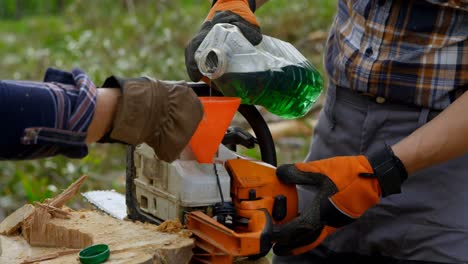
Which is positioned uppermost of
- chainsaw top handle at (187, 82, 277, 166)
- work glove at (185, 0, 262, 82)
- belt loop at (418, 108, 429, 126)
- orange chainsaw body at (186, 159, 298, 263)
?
work glove at (185, 0, 262, 82)

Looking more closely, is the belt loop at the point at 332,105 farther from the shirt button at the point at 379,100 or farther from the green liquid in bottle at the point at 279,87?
the shirt button at the point at 379,100

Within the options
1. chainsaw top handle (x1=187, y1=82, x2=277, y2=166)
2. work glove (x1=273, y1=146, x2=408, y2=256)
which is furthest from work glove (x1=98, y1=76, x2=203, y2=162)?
chainsaw top handle (x1=187, y1=82, x2=277, y2=166)

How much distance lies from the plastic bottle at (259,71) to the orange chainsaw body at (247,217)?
0.80 ft

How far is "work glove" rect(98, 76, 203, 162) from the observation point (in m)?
1.99

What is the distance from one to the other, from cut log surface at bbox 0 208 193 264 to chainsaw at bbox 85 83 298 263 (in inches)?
2.7

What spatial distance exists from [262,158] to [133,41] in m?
5.95

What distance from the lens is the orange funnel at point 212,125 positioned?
2.20 m

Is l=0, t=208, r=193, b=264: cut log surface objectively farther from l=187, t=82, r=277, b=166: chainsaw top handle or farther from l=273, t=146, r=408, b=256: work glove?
l=187, t=82, r=277, b=166: chainsaw top handle

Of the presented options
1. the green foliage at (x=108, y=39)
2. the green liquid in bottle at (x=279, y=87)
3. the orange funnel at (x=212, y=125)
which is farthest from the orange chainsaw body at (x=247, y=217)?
the green foliage at (x=108, y=39)

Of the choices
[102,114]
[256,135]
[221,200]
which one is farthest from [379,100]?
[102,114]

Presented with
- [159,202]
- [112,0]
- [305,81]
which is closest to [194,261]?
[159,202]

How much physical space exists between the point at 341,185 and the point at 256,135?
0.41 meters

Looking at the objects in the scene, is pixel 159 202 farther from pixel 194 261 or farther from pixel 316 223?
pixel 316 223

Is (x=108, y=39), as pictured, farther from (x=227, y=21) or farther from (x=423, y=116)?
(x=423, y=116)
